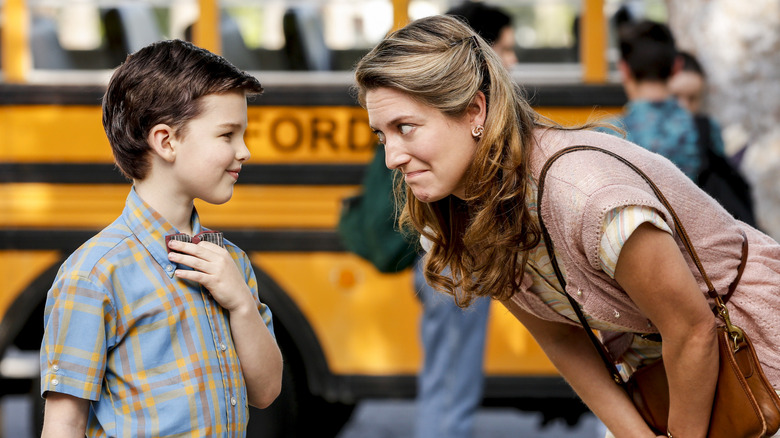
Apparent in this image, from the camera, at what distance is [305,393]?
12.6 feet

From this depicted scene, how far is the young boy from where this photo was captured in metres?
1.48

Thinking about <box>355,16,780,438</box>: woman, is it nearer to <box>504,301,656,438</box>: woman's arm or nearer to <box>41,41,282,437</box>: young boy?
<box>504,301,656,438</box>: woman's arm

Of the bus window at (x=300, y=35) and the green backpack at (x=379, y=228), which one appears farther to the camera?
the bus window at (x=300, y=35)

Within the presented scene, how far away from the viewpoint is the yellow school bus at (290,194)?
145 inches

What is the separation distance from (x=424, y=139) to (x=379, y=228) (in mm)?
1492

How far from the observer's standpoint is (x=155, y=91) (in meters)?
1.59

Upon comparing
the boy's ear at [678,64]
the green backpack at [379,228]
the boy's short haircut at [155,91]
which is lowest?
the green backpack at [379,228]

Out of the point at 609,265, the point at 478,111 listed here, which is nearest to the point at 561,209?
the point at 609,265

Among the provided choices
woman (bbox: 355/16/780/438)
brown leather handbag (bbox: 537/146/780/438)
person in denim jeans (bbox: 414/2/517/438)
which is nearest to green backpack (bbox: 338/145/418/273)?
person in denim jeans (bbox: 414/2/517/438)

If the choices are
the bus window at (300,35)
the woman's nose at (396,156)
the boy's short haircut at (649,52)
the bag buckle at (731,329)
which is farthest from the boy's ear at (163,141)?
the bus window at (300,35)

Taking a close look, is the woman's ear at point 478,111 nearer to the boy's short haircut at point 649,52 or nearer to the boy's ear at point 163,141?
the boy's ear at point 163,141

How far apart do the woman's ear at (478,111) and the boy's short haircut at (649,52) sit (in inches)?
65.1

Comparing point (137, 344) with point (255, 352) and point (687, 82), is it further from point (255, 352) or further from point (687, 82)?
point (687, 82)

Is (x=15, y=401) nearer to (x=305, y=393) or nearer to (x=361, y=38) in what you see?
(x=305, y=393)
